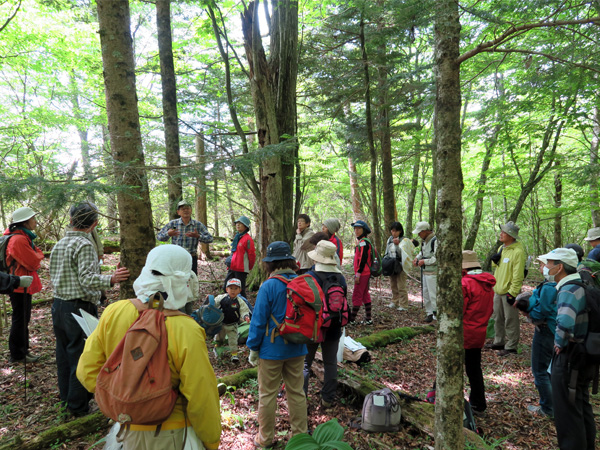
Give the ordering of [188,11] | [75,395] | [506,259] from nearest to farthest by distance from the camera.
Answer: [75,395], [506,259], [188,11]

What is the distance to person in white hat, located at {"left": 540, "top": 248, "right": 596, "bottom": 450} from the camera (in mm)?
2883

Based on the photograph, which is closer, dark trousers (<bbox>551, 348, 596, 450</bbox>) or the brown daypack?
the brown daypack

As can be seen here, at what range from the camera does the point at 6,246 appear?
4.37 metres

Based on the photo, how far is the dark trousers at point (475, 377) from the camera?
3.79 m

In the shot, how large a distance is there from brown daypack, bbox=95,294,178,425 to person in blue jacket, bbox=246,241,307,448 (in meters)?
1.42

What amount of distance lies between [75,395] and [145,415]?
263 centimetres

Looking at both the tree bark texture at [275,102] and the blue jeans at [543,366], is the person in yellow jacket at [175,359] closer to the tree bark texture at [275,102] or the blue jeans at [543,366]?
the blue jeans at [543,366]

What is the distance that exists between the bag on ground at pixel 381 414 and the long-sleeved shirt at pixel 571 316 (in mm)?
1726

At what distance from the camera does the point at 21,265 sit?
171 inches

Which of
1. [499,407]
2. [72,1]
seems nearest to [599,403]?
[499,407]

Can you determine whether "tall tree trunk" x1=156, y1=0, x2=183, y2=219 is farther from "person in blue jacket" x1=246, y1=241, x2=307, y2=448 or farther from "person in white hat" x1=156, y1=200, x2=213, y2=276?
"person in blue jacket" x1=246, y1=241, x2=307, y2=448

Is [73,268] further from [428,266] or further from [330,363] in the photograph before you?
[428,266]

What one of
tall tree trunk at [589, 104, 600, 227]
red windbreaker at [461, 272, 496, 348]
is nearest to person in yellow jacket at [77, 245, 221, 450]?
red windbreaker at [461, 272, 496, 348]

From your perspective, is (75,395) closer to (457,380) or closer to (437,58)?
(457,380)
